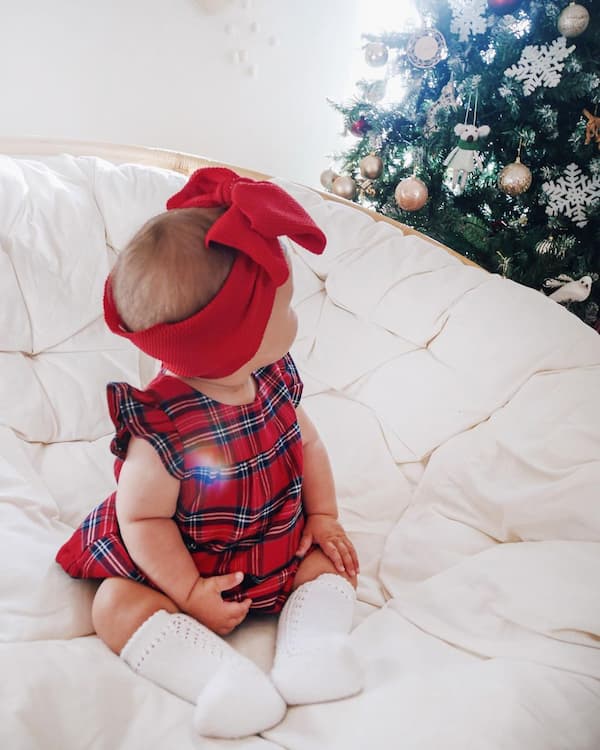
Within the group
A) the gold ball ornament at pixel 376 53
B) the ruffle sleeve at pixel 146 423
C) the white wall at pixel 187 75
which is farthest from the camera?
the white wall at pixel 187 75

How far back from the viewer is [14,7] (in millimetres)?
Answer: 1956

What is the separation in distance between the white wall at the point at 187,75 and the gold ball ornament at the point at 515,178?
124 cm

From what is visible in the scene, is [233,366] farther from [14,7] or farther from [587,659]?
[14,7]

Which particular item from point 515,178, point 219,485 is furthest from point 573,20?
point 219,485

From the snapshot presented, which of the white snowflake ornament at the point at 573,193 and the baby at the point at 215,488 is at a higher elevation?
the white snowflake ornament at the point at 573,193

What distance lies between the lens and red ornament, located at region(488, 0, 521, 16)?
1.71m

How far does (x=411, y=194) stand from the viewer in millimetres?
1895

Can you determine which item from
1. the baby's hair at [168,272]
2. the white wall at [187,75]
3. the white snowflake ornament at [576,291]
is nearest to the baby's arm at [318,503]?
the baby's hair at [168,272]

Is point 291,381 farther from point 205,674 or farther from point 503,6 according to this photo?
point 503,6

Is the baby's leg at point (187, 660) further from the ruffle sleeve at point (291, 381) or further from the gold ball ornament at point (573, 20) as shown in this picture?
the gold ball ornament at point (573, 20)

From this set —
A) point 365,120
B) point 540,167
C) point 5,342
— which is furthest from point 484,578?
point 365,120

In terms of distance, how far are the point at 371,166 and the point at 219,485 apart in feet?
4.79

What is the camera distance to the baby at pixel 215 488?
697 millimetres

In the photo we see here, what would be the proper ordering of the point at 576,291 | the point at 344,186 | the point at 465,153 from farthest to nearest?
1. the point at 344,186
2. the point at 465,153
3. the point at 576,291
